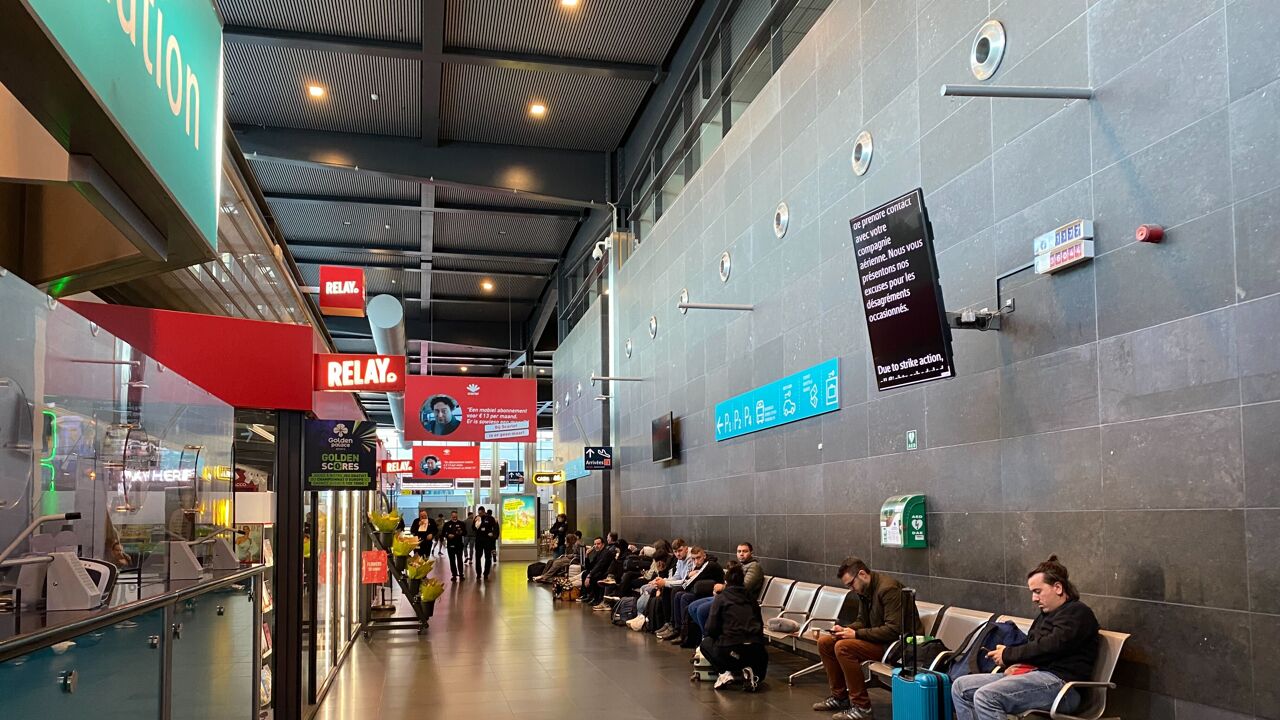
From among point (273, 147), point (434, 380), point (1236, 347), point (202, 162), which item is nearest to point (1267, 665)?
point (1236, 347)

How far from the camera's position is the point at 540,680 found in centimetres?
880

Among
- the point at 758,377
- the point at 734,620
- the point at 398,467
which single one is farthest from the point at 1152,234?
the point at 398,467

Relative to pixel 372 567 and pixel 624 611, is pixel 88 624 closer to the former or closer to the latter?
pixel 372 567

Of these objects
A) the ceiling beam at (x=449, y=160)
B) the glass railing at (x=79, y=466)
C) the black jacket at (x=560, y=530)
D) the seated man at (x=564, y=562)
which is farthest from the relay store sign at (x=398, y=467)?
the glass railing at (x=79, y=466)

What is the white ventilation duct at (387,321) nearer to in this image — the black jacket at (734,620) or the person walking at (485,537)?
the person walking at (485,537)

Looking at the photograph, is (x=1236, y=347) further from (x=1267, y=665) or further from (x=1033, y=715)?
(x=1033, y=715)

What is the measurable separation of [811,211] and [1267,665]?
20.6 feet

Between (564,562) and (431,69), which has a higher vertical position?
(431,69)

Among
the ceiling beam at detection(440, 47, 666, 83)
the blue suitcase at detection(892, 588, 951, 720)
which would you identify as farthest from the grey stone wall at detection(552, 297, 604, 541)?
the blue suitcase at detection(892, 588, 951, 720)

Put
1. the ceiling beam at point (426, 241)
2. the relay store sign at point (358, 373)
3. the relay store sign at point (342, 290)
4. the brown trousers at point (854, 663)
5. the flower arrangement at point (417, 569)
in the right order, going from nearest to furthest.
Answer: the brown trousers at point (854, 663) < the relay store sign at point (358, 373) < the relay store sign at point (342, 290) < the flower arrangement at point (417, 569) < the ceiling beam at point (426, 241)

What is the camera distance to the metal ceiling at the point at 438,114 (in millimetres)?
13320

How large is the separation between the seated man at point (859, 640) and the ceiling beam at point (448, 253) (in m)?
16.9

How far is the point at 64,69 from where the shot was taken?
152 centimetres

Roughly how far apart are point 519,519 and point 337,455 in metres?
26.2
